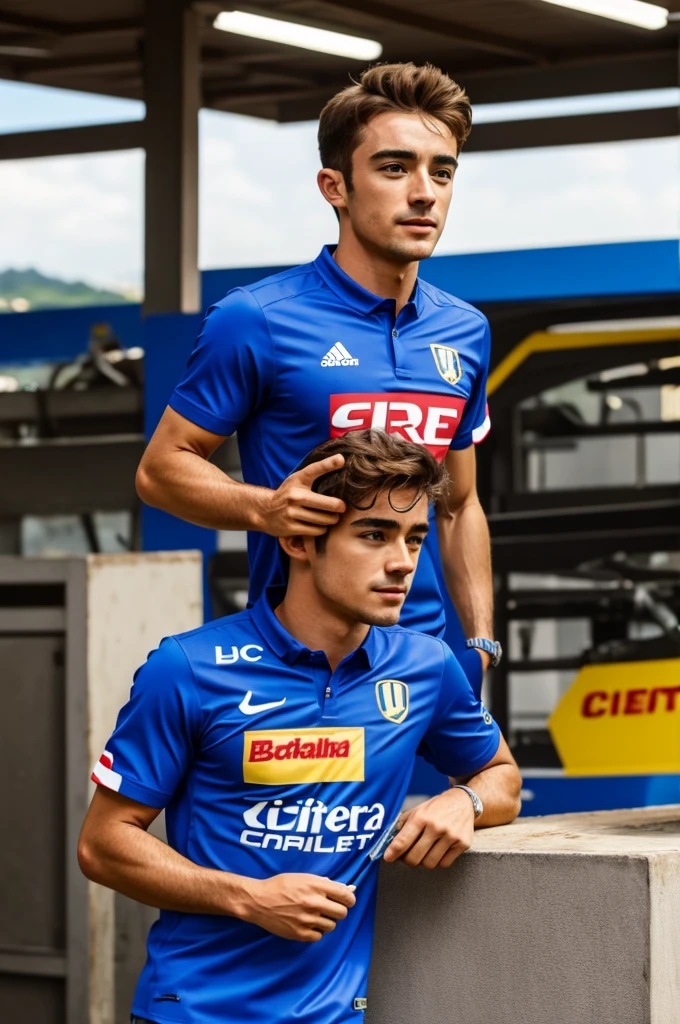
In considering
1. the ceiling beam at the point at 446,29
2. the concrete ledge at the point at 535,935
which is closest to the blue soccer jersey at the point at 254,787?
the concrete ledge at the point at 535,935

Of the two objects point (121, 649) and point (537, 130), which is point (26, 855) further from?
point (537, 130)

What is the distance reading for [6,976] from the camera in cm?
368

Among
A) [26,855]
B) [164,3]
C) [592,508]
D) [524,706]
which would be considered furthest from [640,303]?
[26,855]

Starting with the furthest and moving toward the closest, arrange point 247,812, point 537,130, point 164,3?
point 537,130 < point 164,3 < point 247,812

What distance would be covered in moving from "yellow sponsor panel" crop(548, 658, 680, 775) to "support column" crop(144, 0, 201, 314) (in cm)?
234

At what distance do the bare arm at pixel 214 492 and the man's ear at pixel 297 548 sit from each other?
0.01m

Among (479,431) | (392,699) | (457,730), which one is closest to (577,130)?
(479,431)

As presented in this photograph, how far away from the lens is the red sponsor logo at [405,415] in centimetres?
225

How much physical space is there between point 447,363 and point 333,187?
0.30m

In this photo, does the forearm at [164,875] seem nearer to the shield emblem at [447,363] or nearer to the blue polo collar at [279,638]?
the blue polo collar at [279,638]

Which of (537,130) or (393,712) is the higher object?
(537,130)

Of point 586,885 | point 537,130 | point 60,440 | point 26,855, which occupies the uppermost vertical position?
point 537,130

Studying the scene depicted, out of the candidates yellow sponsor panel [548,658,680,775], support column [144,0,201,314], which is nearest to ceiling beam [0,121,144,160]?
support column [144,0,201,314]

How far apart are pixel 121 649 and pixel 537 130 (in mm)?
5121
